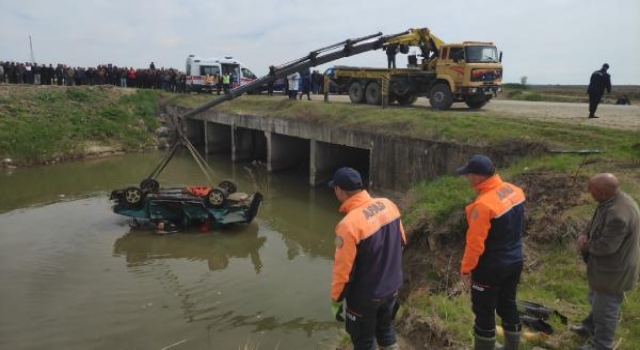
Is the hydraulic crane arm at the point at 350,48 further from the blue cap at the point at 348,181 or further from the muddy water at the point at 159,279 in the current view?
the blue cap at the point at 348,181

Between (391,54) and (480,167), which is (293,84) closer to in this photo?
(391,54)

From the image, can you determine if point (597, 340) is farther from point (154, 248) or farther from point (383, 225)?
point (154, 248)

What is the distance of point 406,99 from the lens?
58.5 ft

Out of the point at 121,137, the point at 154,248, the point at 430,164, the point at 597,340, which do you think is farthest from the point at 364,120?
the point at 121,137

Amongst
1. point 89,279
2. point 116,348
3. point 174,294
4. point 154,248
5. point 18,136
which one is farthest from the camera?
point 18,136

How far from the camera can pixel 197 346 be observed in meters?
6.60

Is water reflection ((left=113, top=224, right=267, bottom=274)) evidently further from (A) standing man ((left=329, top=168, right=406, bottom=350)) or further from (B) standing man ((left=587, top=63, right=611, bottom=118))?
(B) standing man ((left=587, top=63, right=611, bottom=118))

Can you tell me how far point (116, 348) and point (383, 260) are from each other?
15.5 ft

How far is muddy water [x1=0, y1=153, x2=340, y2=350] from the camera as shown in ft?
22.6

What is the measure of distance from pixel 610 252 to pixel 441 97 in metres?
12.2

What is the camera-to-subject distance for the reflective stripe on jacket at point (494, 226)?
3.75 metres

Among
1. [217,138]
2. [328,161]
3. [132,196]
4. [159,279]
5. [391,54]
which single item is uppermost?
[391,54]

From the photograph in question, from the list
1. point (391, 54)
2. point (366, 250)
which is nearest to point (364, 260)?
point (366, 250)

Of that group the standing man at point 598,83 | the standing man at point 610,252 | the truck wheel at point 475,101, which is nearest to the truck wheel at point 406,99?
the truck wheel at point 475,101
